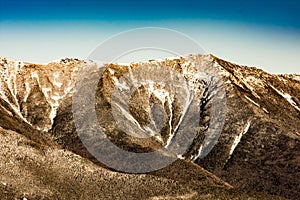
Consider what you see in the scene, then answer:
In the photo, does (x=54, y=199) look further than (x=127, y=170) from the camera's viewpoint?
No

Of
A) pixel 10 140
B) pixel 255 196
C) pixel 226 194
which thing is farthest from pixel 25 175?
pixel 255 196

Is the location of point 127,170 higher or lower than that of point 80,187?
lower

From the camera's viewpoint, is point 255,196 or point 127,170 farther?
point 127,170

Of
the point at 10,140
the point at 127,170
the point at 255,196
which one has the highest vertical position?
the point at 255,196

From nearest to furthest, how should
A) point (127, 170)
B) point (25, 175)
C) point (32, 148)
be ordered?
1. point (25, 175)
2. point (32, 148)
3. point (127, 170)

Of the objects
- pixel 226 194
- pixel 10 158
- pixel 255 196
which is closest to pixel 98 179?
pixel 10 158

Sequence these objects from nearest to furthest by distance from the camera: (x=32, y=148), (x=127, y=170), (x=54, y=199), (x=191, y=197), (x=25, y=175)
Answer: (x=54, y=199)
(x=25, y=175)
(x=191, y=197)
(x=32, y=148)
(x=127, y=170)

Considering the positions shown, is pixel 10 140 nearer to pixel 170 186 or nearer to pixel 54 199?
pixel 54 199

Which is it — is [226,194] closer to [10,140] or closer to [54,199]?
[54,199]

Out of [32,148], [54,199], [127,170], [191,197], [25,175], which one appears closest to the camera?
[54,199]
